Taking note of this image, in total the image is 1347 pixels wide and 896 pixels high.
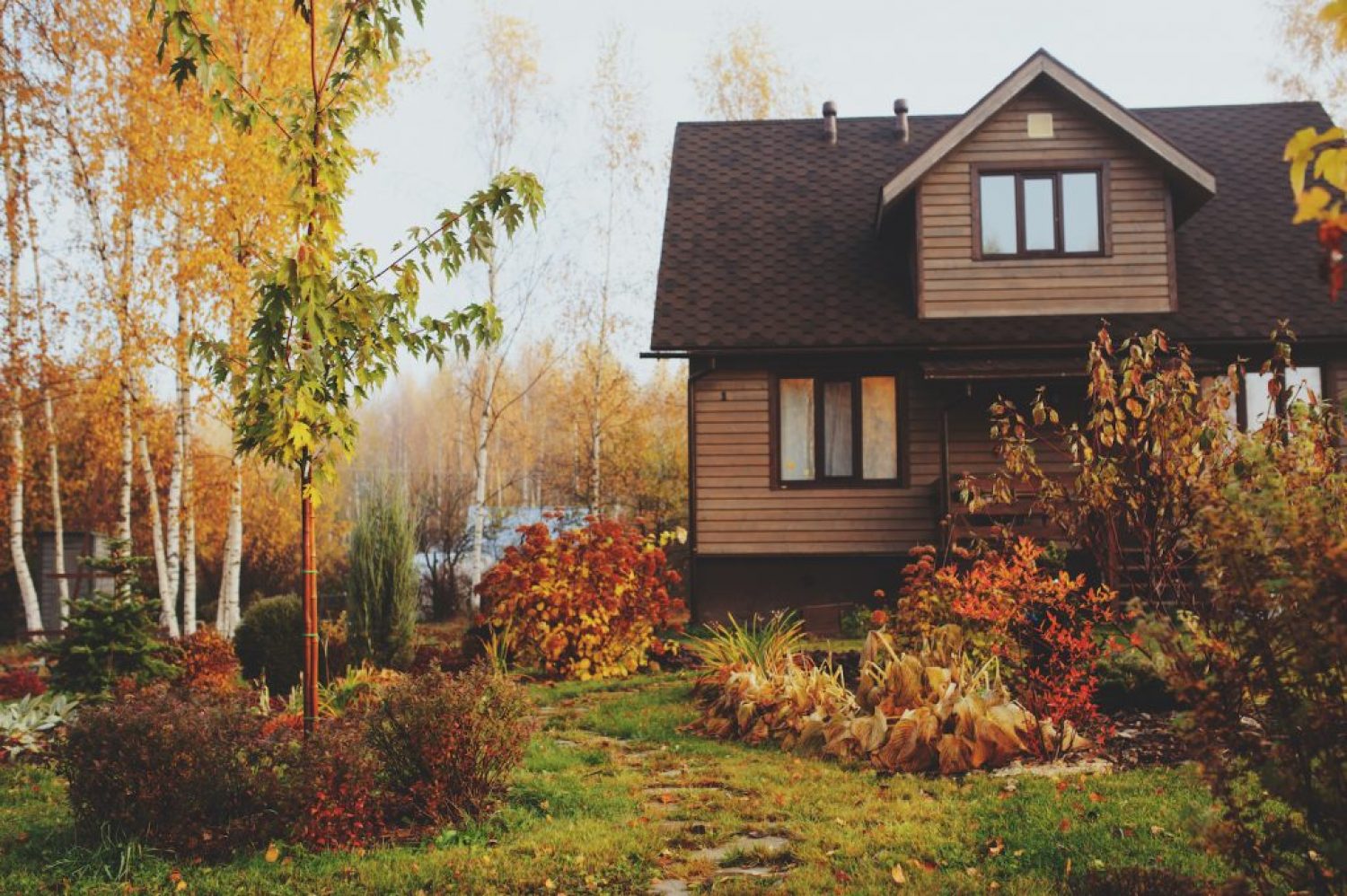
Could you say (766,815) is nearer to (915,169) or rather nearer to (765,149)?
(915,169)

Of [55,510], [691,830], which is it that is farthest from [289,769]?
[55,510]

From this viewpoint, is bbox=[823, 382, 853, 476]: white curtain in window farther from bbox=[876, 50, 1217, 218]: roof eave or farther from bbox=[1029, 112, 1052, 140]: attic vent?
bbox=[1029, 112, 1052, 140]: attic vent

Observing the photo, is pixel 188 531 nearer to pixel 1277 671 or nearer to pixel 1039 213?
pixel 1039 213

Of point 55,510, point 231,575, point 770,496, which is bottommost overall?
point 231,575

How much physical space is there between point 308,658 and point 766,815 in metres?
2.52

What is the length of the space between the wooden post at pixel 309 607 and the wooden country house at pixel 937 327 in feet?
29.5

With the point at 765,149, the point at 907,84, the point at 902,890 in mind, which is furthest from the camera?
the point at 907,84

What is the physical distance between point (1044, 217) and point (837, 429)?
398 cm

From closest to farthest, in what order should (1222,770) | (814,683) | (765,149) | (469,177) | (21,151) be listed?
(1222,770), (814,683), (21,151), (765,149), (469,177)

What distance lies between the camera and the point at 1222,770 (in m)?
3.21

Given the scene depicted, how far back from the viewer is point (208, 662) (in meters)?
11.0

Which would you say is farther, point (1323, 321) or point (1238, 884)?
point (1323, 321)

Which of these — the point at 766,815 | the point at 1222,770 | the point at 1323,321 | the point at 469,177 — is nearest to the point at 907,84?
the point at 469,177

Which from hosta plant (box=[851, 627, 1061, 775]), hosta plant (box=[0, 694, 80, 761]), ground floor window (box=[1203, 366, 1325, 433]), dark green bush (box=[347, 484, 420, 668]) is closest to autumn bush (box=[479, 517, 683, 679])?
dark green bush (box=[347, 484, 420, 668])
